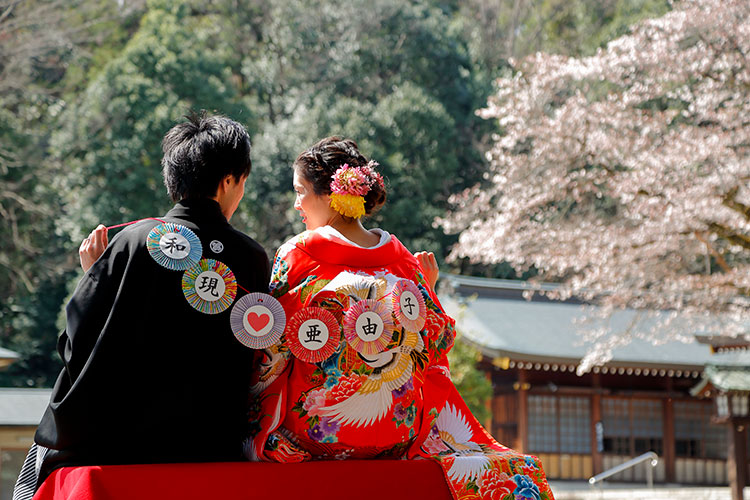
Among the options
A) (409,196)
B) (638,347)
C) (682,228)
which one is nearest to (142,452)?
(682,228)

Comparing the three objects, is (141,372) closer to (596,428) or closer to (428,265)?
(428,265)

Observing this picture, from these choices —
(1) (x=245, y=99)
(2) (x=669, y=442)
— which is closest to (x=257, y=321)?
(2) (x=669, y=442)

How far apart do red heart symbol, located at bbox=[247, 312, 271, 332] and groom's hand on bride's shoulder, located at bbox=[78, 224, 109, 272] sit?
404mm

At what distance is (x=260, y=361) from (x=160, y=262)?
0.38 m

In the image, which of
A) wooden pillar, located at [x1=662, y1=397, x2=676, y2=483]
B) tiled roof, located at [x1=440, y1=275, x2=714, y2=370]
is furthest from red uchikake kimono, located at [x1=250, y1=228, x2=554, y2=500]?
wooden pillar, located at [x1=662, y1=397, x2=676, y2=483]

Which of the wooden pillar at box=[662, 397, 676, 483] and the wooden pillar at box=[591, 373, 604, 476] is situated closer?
the wooden pillar at box=[591, 373, 604, 476]

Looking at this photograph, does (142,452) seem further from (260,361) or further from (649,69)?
(649,69)

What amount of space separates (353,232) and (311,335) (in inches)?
13.3

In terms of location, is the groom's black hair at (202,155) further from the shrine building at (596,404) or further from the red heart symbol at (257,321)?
the shrine building at (596,404)

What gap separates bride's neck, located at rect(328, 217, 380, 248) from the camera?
2266 mm

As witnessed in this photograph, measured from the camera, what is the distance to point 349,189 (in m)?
2.22

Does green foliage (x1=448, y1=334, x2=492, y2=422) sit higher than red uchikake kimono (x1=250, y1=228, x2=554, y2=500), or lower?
higher

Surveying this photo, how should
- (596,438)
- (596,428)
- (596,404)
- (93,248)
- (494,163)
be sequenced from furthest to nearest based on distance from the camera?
(596,404) < (596,438) < (596,428) < (494,163) < (93,248)

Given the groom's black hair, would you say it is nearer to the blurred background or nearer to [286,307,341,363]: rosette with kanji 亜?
[286,307,341,363]: rosette with kanji 亜
